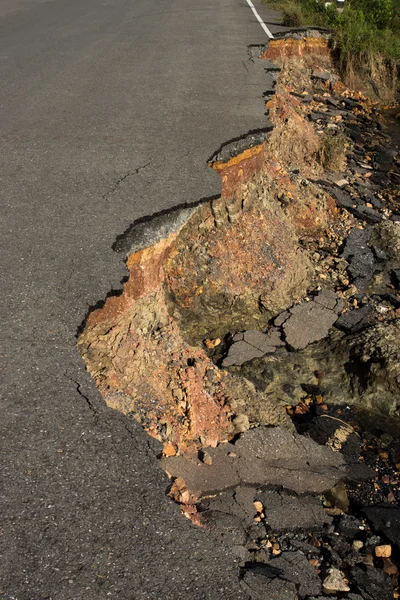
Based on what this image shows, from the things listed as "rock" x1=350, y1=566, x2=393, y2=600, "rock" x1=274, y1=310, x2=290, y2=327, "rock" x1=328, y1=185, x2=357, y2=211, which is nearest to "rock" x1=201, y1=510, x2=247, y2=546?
"rock" x1=350, y1=566, x2=393, y2=600

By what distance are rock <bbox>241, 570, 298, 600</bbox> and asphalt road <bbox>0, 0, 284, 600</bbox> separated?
0.30ft

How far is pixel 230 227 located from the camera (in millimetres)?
6066

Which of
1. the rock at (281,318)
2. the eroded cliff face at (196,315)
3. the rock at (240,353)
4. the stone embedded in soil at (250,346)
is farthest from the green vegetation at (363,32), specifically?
the rock at (240,353)

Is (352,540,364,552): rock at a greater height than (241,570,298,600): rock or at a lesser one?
lesser

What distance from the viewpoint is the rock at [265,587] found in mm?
2716

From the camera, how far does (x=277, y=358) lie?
5613 millimetres

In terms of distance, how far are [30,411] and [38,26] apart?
10567 mm

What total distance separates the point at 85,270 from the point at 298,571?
240 centimetres

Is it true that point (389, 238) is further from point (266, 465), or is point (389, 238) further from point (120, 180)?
point (266, 465)

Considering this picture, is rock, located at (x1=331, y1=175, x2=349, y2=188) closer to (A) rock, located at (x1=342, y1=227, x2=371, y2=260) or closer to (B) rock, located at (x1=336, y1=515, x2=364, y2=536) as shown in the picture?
(A) rock, located at (x1=342, y1=227, x2=371, y2=260)

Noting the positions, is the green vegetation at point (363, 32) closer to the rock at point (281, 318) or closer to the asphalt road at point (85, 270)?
the asphalt road at point (85, 270)

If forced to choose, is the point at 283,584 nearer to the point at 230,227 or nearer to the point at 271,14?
the point at 230,227

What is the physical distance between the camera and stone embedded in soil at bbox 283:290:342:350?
5.79m

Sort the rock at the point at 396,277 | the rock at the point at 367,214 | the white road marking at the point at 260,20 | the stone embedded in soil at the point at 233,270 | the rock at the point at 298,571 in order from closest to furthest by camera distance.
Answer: the rock at the point at 298,571
the stone embedded in soil at the point at 233,270
the rock at the point at 396,277
the rock at the point at 367,214
the white road marking at the point at 260,20
